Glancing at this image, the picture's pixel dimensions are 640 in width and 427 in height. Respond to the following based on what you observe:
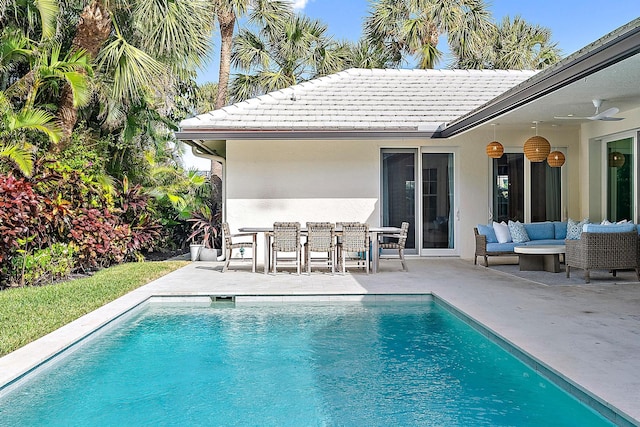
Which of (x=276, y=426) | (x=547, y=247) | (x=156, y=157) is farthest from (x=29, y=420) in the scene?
(x=156, y=157)

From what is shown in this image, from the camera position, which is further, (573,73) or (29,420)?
(573,73)

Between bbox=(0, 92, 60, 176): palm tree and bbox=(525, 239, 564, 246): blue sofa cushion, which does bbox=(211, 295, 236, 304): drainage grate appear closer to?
bbox=(0, 92, 60, 176): palm tree

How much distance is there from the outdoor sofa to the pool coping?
11.5 feet

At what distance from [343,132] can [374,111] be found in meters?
1.67

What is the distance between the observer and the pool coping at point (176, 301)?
4000mm

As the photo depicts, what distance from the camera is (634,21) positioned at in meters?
4.98

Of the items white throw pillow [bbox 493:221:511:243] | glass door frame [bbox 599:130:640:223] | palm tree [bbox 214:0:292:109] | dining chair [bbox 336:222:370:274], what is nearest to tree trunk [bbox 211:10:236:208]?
palm tree [bbox 214:0:292:109]

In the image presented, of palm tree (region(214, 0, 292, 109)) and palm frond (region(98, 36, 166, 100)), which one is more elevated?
palm tree (region(214, 0, 292, 109))

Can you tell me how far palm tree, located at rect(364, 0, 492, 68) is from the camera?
1853cm

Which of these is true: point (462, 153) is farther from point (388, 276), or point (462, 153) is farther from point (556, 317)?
Result: point (556, 317)

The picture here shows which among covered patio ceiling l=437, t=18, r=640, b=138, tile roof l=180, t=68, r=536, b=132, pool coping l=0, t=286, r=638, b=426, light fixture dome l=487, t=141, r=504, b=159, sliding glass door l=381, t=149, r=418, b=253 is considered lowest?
pool coping l=0, t=286, r=638, b=426

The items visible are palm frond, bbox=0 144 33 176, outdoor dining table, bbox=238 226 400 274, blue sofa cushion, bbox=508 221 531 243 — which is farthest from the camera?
blue sofa cushion, bbox=508 221 531 243

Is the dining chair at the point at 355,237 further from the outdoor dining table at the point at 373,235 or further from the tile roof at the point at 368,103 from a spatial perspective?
the tile roof at the point at 368,103

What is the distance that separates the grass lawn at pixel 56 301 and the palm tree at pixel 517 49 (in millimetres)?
15490
